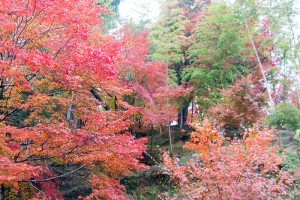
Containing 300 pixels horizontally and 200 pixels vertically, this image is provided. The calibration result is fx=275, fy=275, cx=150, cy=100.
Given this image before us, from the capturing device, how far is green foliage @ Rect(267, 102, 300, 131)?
9.46m

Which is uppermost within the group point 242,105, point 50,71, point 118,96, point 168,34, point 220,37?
point 168,34

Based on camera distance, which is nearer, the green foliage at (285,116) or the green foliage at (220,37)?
the green foliage at (285,116)

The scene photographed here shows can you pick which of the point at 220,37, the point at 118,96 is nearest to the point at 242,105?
the point at 220,37

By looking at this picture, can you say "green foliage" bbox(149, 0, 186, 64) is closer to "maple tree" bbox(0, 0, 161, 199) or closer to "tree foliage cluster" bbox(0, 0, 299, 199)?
"tree foliage cluster" bbox(0, 0, 299, 199)

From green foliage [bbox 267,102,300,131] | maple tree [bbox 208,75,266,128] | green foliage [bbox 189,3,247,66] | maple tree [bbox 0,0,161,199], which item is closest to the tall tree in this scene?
green foliage [bbox 189,3,247,66]

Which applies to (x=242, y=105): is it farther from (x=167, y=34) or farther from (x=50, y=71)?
(x=50, y=71)

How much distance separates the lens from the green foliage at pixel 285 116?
31.0ft

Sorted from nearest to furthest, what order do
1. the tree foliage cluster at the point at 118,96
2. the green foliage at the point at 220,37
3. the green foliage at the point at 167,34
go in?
the tree foliage cluster at the point at 118,96, the green foliage at the point at 220,37, the green foliage at the point at 167,34

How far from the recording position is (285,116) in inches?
375

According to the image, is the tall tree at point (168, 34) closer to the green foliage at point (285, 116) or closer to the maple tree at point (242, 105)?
the maple tree at point (242, 105)

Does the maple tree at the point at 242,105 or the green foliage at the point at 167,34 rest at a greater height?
the green foliage at the point at 167,34

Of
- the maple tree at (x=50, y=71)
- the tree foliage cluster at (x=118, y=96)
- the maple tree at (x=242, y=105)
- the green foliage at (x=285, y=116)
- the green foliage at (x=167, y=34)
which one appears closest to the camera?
the maple tree at (x=50, y=71)

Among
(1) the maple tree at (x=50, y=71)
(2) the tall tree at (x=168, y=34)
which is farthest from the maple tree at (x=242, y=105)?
(1) the maple tree at (x=50, y=71)

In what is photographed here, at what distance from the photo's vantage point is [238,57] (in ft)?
42.0
